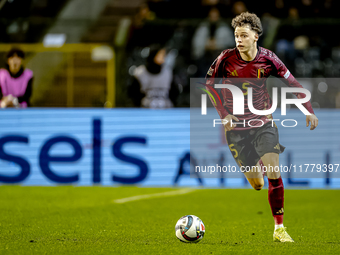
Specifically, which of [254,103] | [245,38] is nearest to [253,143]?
[254,103]

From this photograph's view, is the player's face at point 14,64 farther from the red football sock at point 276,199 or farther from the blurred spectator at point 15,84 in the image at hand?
the red football sock at point 276,199

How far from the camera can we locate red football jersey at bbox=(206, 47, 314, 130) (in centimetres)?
552

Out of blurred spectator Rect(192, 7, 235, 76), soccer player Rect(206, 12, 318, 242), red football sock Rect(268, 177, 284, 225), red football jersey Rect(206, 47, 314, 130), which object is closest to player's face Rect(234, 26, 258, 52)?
soccer player Rect(206, 12, 318, 242)

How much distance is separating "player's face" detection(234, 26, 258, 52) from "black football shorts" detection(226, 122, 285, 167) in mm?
777

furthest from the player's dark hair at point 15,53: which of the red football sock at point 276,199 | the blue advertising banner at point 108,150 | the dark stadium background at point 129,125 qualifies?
the red football sock at point 276,199

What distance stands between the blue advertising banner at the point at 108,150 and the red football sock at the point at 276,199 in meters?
4.03

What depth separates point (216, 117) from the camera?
978cm

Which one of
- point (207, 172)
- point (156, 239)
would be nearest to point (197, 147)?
point (207, 172)

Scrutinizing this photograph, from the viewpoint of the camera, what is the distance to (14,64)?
380 inches

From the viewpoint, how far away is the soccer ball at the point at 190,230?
502 cm

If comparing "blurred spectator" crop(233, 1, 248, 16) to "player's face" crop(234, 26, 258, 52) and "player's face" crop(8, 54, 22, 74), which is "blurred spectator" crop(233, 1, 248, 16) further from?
"player's face" crop(234, 26, 258, 52)

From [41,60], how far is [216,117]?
11.5 ft

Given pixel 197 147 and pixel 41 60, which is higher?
pixel 41 60

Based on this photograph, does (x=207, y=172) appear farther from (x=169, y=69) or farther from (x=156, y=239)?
(x=156, y=239)
